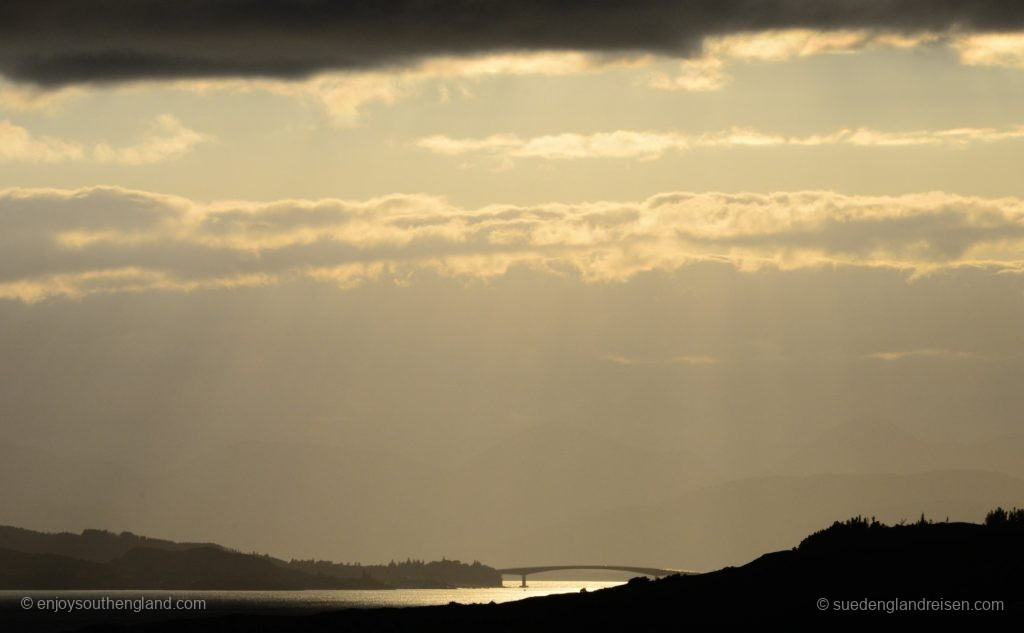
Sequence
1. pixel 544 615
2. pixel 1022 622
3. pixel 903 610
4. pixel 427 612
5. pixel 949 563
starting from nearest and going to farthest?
pixel 1022 622 < pixel 903 610 < pixel 949 563 < pixel 544 615 < pixel 427 612

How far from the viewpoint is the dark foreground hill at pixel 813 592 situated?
90.6 metres

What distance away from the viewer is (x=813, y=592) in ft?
316

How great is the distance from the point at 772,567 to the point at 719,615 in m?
10.4

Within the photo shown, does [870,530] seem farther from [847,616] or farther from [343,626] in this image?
[343,626]

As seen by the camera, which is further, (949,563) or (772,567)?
Answer: (772,567)

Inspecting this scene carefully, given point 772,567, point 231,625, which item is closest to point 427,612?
point 231,625

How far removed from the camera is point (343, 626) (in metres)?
109

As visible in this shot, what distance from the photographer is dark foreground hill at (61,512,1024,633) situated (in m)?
90.6

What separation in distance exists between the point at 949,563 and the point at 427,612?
3649 centimetres

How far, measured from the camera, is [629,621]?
9906cm

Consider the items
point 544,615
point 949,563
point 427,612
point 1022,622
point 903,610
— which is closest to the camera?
point 1022,622

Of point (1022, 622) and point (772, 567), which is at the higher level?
point (772, 567)

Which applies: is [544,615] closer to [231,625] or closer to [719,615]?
[719,615]

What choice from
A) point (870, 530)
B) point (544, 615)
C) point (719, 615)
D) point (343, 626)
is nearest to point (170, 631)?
point (343, 626)
